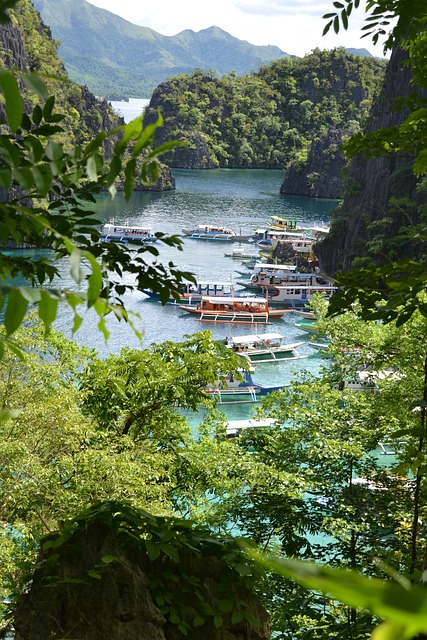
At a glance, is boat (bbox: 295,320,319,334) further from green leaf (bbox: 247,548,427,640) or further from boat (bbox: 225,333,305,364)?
green leaf (bbox: 247,548,427,640)

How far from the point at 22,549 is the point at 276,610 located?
7.85 feet

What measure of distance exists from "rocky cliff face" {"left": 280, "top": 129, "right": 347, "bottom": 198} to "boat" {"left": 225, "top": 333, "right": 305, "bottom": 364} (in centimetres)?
→ 3014

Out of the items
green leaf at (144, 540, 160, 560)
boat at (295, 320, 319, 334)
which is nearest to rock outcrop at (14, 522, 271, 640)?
green leaf at (144, 540, 160, 560)

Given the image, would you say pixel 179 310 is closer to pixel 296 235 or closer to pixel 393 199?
pixel 393 199

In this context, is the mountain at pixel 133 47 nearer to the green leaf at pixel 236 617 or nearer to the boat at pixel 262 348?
the boat at pixel 262 348

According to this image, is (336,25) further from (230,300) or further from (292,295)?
(292,295)

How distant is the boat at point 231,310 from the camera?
22266mm

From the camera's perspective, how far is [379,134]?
7.77 feet

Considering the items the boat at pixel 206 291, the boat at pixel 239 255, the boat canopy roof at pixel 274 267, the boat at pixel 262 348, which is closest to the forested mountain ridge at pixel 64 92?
the boat at pixel 239 255

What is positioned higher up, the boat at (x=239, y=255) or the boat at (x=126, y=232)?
the boat at (x=126, y=232)

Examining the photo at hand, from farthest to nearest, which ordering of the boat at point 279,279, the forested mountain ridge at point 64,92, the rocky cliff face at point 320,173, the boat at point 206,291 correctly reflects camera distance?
the rocky cliff face at point 320,173, the forested mountain ridge at point 64,92, the boat at point 279,279, the boat at point 206,291

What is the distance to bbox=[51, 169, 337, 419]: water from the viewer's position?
18625 mm

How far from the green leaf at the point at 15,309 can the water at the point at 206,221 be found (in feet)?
27.9

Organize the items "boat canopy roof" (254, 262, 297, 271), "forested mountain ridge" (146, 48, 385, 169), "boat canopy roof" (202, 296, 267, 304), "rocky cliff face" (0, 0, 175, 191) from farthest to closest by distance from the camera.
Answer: "forested mountain ridge" (146, 48, 385, 169), "rocky cliff face" (0, 0, 175, 191), "boat canopy roof" (254, 262, 297, 271), "boat canopy roof" (202, 296, 267, 304)
